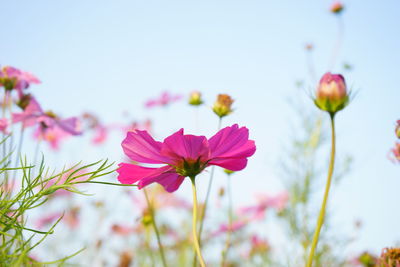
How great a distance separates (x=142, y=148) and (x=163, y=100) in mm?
1186

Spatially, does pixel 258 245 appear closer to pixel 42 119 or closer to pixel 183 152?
pixel 42 119

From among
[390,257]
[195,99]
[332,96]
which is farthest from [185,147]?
[195,99]

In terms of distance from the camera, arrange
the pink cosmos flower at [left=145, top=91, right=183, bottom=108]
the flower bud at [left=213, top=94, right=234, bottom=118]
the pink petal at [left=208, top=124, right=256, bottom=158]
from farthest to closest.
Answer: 1. the pink cosmos flower at [left=145, top=91, right=183, bottom=108]
2. the flower bud at [left=213, top=94, right=234, bottom=118]
3. the pink petal at [left=208, top=124, right=256, bottom=158]

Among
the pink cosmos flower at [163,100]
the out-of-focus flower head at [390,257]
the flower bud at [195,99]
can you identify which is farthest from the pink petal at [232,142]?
the pink cosmos flower at [163,100]

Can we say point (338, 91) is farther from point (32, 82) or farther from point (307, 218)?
point (307, 218)

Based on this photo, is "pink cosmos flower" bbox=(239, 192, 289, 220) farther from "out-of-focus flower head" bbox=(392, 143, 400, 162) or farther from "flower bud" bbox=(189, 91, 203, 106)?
"out-of-focus flower head" bbox=(392, 143, 400, 162)

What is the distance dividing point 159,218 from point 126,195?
35 centimetres

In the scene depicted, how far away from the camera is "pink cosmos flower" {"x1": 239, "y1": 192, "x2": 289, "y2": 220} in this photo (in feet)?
5.59

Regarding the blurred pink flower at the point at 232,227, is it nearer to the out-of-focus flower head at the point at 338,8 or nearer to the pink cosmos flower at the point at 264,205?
the pink cosmos flower at the point at 264,205

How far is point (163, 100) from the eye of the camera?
161 cm

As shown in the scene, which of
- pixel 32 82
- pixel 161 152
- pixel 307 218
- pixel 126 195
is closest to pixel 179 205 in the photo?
pixel 126 195

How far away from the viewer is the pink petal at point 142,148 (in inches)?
16.7

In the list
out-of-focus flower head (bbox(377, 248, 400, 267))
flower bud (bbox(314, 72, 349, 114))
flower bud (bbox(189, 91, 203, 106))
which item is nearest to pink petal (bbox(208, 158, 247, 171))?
flower bud (bbox(314, 72, 349, 114))

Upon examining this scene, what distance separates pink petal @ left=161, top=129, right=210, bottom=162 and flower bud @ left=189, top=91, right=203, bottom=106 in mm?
575
